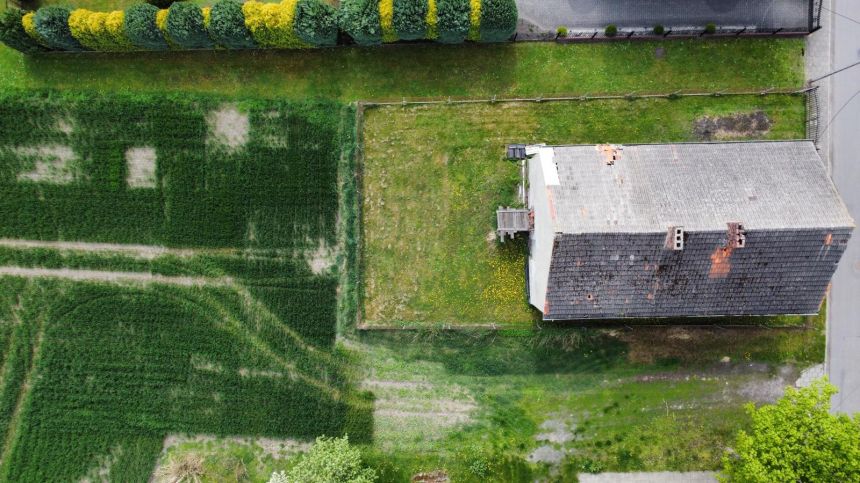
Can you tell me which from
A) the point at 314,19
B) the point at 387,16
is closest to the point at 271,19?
the point at 314,19

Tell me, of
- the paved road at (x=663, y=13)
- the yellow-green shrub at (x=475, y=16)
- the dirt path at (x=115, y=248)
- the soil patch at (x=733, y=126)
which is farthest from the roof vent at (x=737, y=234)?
the dirt path at (x=115, y=248)

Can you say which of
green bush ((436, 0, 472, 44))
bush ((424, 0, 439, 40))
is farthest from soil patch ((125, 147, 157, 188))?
green bush ((436, 0, 472, 44))

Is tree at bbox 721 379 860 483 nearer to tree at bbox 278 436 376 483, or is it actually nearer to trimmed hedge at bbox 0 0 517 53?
tree at bbox 278 436 376 483

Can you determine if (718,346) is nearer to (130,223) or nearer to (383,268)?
(383,268)

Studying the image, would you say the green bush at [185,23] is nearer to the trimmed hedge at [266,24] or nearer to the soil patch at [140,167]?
the trimmed hedge at [266,24]

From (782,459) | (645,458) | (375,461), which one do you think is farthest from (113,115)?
(782,459)

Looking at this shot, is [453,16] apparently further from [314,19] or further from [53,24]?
[53,24]
